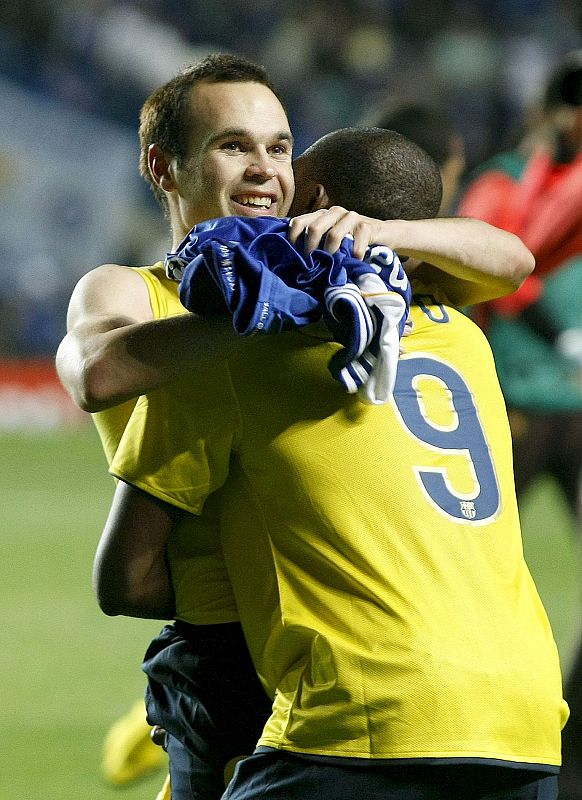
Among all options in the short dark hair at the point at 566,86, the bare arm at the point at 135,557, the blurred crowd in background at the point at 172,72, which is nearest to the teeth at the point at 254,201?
the bare arm at the point at 135,557

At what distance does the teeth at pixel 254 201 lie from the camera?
2488mm

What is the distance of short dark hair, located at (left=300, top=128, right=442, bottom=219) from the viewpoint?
2221 millimetres

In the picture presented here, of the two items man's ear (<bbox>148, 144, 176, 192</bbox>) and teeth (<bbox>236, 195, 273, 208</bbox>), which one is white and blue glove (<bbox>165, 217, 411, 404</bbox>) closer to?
teeth (<bbox>236, 195, 273, 208</bbox>)

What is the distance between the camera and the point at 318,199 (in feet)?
7.46

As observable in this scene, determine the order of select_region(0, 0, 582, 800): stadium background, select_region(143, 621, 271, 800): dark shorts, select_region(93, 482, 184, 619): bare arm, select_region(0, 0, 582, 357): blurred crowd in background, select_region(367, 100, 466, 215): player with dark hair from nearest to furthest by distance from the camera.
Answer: select_region(93, 482, 184, 619): bare arm, select_region(143, 621, 271, 800): dark shorts, select_region(367, 100, 466, 215): player with dark hair, select_region(0, 0, 582, 800): stadium background, select_region(0, 0, 582, 357): blurred crowd in background

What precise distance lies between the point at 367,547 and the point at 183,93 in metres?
1.12

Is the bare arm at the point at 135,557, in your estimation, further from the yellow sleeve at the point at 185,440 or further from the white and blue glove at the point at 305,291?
the white and blue glove at the point at 305,291

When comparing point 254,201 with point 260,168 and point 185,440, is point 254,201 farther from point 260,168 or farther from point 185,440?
point 185,440

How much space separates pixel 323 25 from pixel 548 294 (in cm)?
1201

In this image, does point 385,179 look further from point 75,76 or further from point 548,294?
point 75,76

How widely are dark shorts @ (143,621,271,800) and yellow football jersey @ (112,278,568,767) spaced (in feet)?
0.98

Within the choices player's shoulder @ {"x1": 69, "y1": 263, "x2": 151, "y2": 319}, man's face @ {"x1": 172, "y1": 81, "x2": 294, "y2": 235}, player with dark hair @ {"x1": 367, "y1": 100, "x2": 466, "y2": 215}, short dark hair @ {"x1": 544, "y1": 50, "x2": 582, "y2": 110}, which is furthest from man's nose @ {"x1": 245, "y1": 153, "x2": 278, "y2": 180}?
short dark hair @ {"x1": 544, "y1": 50, "x2": 582, "y2": 110}

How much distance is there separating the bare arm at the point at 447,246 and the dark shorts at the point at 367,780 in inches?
30.0

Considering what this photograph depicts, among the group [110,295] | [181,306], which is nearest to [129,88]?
[181,306]
